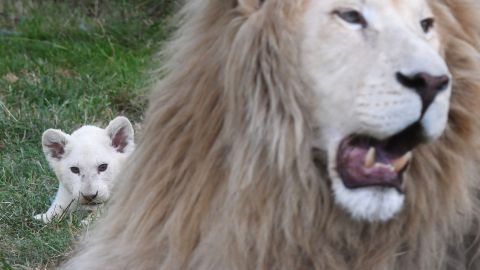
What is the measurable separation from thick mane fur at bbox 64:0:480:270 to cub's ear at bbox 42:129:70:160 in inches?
52.5

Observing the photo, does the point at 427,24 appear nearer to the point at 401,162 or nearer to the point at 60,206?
the point at 401,162

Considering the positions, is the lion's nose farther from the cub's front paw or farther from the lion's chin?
the cub's front paw

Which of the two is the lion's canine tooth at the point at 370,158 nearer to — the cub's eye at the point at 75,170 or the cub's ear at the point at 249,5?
the cub's ear at the point at 249,5

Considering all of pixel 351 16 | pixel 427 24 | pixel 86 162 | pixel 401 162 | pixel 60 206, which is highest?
pixel 351 16

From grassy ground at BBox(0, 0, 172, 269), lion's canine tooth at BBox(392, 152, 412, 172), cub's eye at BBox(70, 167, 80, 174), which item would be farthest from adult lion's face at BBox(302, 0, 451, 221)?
cub's eye at BBox(70, 167, 80, 174)

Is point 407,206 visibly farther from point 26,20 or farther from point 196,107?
point 26,20

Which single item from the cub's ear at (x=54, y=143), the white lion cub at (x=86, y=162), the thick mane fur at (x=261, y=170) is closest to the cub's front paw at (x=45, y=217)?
the white lion cub at (x=86, y=162)

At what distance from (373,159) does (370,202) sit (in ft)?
0.32

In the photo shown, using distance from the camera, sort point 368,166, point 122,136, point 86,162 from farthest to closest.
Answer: point 122,136 < point 86,162 < point 368,166

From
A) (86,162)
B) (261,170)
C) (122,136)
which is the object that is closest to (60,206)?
(86,162)

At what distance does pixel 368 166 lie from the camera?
2.48 meters

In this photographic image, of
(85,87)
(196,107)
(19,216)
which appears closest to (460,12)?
(196,107)

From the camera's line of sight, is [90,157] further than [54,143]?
No

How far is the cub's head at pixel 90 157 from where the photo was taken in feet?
13.2
